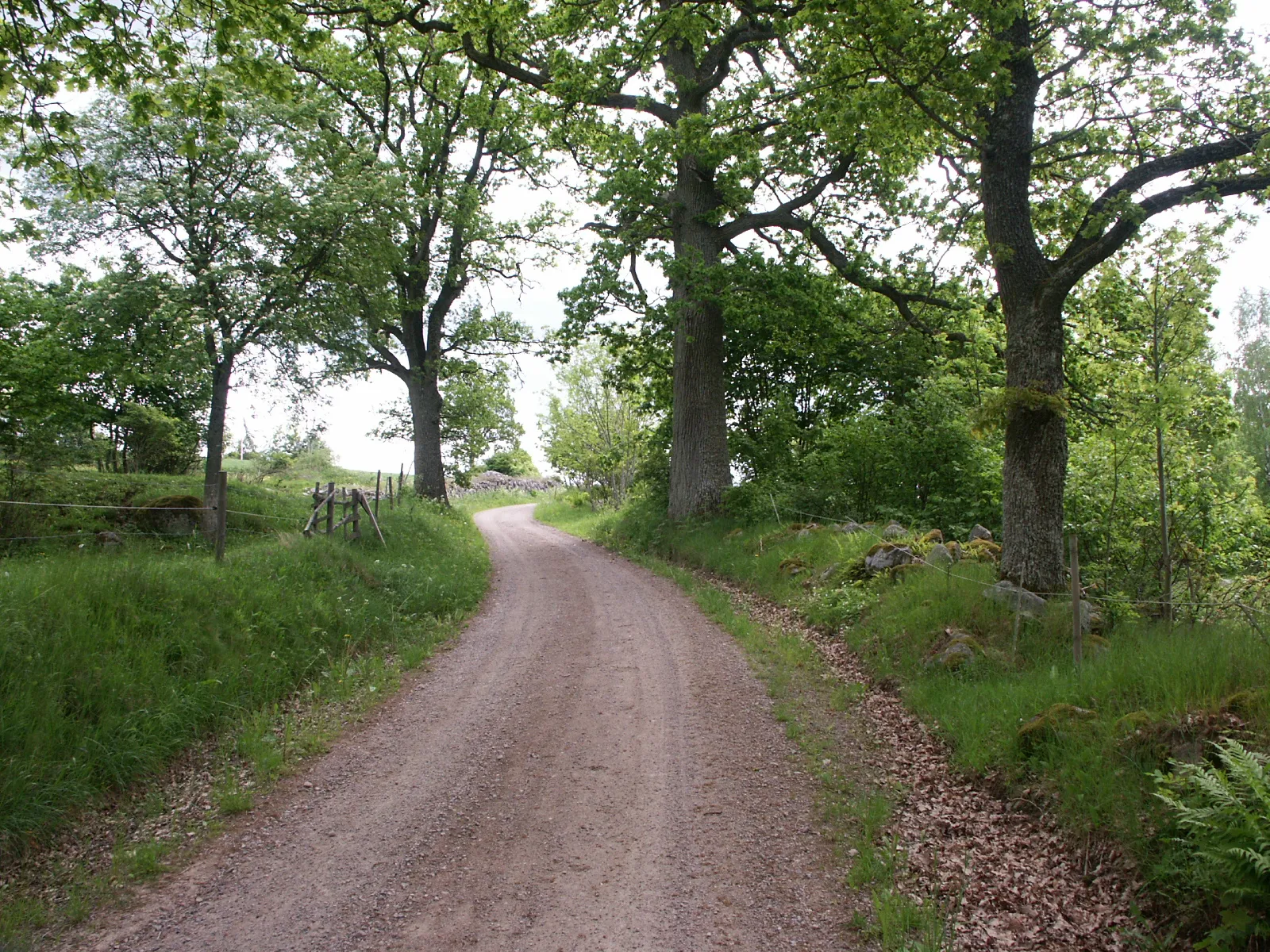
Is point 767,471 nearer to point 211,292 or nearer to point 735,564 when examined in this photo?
point 735,564

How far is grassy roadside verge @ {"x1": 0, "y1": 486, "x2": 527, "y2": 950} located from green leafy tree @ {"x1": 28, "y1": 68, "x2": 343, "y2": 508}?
6.19 m

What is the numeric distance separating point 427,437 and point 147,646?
1844 centimetres

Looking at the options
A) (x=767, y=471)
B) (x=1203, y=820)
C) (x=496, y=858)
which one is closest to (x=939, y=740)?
(x=1203, y=820)

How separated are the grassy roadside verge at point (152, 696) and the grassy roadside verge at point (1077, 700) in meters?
5.82

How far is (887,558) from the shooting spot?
10.6 meters

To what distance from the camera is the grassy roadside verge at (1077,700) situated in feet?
14.3

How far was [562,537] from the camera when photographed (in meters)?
24.5

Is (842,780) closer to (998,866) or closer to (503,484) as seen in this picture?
(998,866)

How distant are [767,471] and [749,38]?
9.93 m

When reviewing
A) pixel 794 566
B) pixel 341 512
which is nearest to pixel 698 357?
pixel 794 566

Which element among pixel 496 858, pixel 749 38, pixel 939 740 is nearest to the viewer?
pixel 496 858

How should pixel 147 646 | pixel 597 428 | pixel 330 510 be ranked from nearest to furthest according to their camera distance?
1. pixel 147 646
2. pixel 330 510
3. pixel 597 428

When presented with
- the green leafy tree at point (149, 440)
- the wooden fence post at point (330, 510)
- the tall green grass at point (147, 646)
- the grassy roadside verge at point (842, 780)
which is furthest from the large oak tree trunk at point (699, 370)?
the green leafy tree at point (149, 440)

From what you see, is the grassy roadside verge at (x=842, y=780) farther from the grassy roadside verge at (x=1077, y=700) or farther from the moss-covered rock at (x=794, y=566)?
the moss-covered rock at (x=794, y=566)
